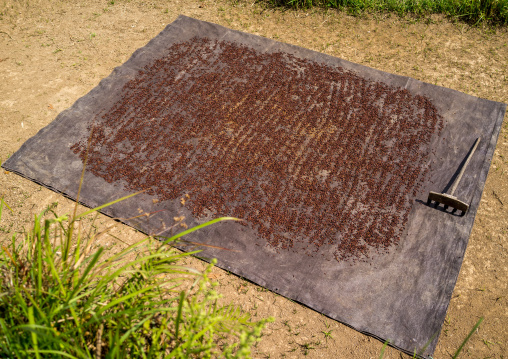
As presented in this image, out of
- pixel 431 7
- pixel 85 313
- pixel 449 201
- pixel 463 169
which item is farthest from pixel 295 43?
pixel 85 313

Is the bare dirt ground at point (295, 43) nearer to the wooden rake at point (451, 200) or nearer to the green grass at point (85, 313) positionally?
the wooden rake at point (451, 200)

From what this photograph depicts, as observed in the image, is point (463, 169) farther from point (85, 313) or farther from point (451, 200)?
point (85, 313)

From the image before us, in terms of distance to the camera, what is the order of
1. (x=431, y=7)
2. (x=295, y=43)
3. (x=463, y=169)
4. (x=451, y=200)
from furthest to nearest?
(x=431, y=7) → (x=295, y=43) → (x=463, y=169) → (x=451, y=200)

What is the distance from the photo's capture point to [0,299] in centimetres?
179

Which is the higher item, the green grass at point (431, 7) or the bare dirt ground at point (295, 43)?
the green grass at point (431, 7)

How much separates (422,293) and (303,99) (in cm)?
215

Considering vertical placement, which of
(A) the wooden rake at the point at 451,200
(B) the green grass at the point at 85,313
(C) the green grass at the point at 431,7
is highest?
(C) the green grass at the point at 431,7

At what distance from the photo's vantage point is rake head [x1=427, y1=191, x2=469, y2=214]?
3.08m

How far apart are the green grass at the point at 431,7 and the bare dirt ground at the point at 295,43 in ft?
0.51

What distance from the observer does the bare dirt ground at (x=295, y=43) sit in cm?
267

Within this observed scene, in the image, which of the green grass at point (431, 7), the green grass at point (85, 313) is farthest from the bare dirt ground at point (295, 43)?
the green grass at point (85, 313)

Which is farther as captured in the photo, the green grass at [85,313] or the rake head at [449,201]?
the rake head at [449,201]

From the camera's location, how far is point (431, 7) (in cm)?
524

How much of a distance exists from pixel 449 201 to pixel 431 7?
3315 millimetres
